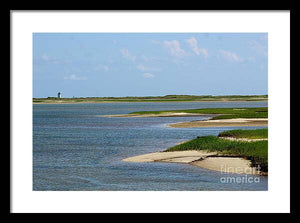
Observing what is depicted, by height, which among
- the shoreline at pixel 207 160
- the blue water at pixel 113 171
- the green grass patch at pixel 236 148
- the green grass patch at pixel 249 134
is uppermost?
the green grass patch at pixel 249 134

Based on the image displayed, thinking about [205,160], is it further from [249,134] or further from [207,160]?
[249,134]

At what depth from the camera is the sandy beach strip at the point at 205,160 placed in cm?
Result: 1947

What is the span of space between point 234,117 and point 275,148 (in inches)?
1380

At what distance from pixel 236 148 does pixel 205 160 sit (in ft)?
6.68

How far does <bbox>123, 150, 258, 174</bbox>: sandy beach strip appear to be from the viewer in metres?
19.5

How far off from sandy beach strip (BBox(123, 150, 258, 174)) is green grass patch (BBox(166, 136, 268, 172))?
37cm

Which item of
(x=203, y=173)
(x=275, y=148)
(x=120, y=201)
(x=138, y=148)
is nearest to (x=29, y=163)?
(x=120, y=201)

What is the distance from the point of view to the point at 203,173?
19.3 meters

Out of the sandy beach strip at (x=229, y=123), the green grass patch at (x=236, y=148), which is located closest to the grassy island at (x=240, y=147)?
the green grass patch at (x=236, y=148)

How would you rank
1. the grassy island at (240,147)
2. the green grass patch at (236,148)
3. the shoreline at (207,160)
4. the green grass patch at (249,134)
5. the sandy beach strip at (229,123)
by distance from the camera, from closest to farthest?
the shoreline at (207,160) < the green grass patch at (236,148) < the grassy island at (240,147) < the green grass patch at (249,134) < the sandy beach strip at (229,123)

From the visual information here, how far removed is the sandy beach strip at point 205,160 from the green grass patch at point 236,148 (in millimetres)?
372

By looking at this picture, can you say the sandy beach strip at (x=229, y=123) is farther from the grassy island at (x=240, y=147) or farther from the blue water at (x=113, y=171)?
the grassy island at (x=240, y=147)

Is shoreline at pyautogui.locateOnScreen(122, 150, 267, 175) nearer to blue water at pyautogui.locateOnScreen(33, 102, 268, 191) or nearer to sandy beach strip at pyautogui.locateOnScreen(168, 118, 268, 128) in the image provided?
blue water at pyautogui.locateOnScreen(33, 102, 268, 191)
